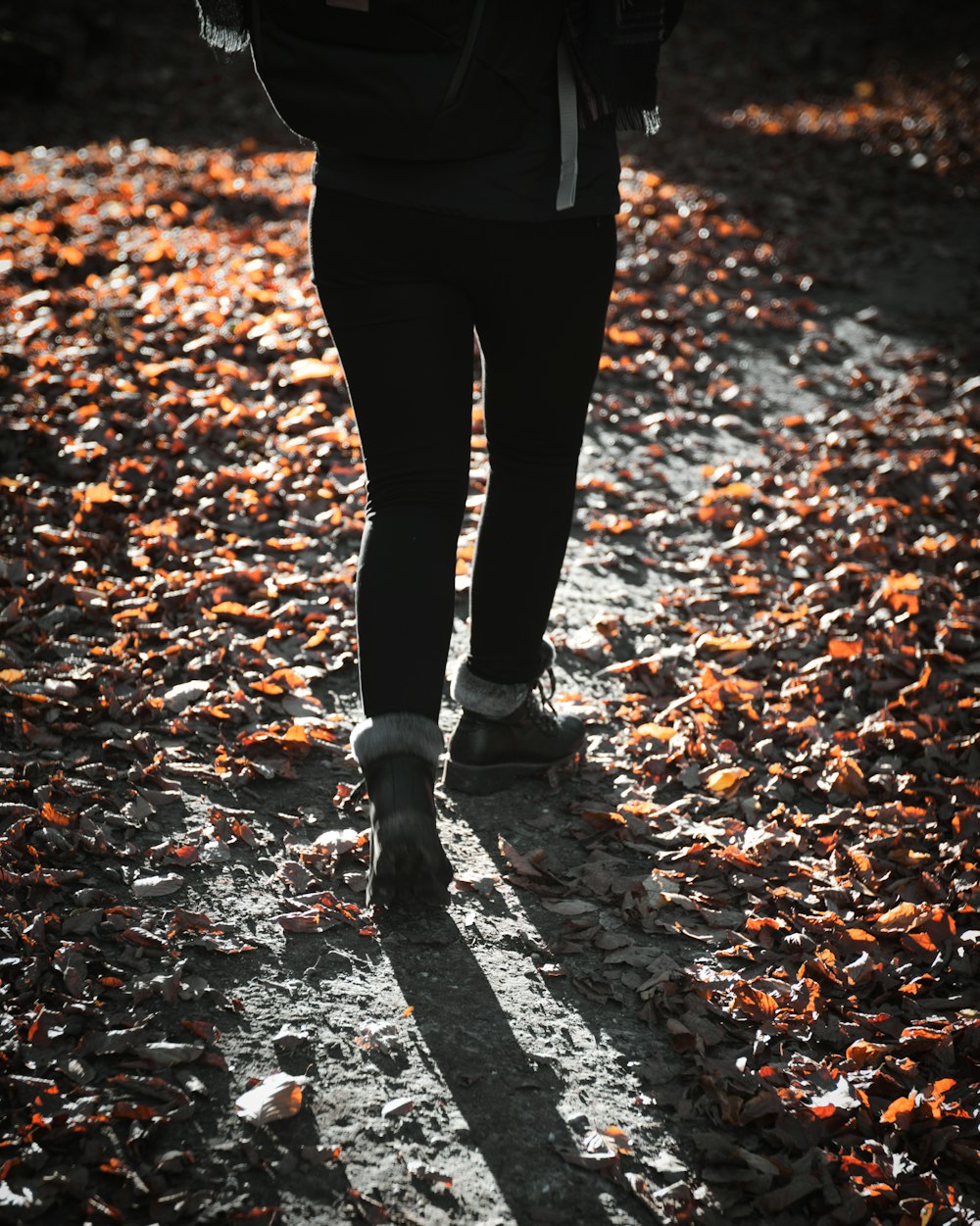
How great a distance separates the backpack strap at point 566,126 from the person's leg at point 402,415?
22cm

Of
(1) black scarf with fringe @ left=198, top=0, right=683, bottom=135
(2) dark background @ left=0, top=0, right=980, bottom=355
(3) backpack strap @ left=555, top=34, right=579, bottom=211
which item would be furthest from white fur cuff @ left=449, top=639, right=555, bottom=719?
(2) dark background @ left=0, top=0, right=980, bottom=355

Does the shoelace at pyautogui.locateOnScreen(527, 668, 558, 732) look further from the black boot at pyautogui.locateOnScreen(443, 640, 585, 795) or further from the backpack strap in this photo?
the backpack strap

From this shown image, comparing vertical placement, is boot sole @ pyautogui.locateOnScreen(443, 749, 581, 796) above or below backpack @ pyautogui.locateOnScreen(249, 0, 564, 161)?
below

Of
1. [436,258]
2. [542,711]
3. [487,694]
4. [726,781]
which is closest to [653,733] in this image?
[726,781]

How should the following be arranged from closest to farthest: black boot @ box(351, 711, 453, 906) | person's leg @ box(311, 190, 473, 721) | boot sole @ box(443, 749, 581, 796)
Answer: person's leg @ box(311, 190, 473, 721), black boot @ box(351, 711, 453, 906), boot sole @ box(443, 749, 581, 796)

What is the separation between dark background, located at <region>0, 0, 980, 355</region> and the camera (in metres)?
7.43

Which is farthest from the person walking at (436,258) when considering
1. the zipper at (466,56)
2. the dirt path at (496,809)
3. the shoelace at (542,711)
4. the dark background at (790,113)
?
the dark background at (790,113)

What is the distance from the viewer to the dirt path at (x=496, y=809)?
5.87ft

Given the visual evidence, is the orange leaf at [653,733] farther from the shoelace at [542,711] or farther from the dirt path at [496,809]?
the shoelace at [542,711]

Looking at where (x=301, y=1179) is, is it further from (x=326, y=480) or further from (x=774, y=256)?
(x=774, y=256)

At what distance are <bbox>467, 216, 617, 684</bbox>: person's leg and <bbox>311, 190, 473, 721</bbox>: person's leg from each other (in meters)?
0.09

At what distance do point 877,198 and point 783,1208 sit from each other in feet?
27.3

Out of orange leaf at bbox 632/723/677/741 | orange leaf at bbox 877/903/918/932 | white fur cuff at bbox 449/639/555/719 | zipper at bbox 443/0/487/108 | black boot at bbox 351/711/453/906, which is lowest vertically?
orange leaf at bbox 877/903/918/932

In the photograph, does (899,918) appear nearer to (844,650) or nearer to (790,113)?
(844,650)
